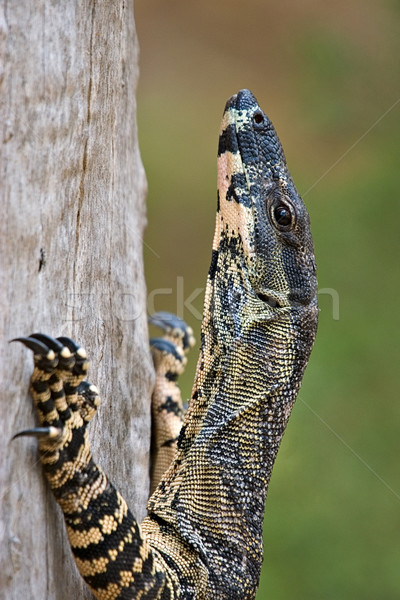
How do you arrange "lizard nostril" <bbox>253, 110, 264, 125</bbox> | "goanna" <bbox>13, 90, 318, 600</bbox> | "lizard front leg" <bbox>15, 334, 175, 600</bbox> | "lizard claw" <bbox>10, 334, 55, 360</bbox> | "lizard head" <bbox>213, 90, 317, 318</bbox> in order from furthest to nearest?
"lizard nostril" <bbox>253, 110, 264, 125</bbox>, "lizard head" <bbox>213, 90, 317, 318</bbox>, "goanna" <bbox>13, 90, 318, 600</bbox>, "lizard front leg" <bbox>15, 334, 175, 600</bbox>, "lizard claw" <bbox>10, 334, 55, 360</bbox>

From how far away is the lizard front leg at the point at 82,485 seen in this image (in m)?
2.68

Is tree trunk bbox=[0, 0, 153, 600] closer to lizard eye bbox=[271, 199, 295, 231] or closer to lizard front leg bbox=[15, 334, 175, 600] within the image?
lizard front leg bbox=[15, 334, 175, 600]

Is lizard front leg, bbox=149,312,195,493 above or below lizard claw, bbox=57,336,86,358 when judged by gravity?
below

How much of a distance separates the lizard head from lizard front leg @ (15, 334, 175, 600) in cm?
143

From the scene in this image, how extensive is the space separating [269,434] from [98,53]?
2152 mm

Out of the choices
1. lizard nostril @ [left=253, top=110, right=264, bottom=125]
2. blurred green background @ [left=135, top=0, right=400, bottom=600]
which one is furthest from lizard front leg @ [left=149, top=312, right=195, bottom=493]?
blurred green background @ [left=135, top=0, right=400, bottom=600]

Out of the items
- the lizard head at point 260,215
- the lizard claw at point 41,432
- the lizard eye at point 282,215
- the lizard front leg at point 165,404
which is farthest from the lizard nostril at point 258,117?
the lizard claw at point 41,432

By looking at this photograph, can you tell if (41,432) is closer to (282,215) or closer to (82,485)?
(82,485)

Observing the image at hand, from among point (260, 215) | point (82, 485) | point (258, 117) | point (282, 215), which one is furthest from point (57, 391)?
point (258, 117)

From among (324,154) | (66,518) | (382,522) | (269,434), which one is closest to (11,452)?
(66,518)

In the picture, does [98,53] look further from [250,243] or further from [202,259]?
[202,259]

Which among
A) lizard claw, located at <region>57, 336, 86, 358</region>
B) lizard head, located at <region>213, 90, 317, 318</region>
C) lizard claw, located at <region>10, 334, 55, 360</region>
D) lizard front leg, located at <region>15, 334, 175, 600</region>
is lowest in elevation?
lizard front leg, located at <region>15, 334, 175, 600</region>

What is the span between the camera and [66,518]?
113 inches

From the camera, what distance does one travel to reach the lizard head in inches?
158
